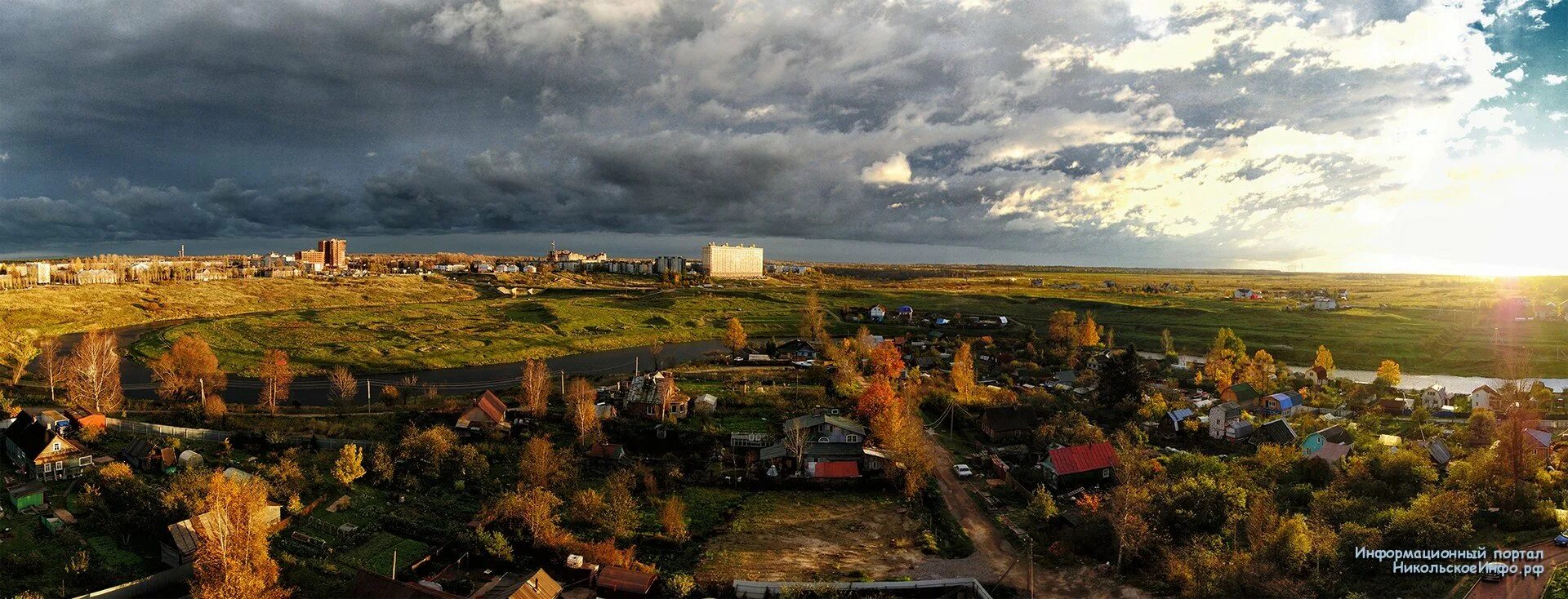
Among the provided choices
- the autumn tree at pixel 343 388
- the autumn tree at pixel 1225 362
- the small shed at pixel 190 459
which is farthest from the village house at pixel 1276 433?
the autumn tree at pixel 343 388

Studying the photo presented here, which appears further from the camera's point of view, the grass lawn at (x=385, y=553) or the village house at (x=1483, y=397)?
the village house at (x=1483, y=397)

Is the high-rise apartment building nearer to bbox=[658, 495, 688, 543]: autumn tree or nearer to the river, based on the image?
the river

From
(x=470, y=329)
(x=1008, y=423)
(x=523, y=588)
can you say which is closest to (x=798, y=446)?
(x=1008, y=423)

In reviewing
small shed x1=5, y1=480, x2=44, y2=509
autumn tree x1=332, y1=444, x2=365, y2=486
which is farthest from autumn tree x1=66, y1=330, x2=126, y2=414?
autumn tree x1=332, y1=444, x2=365, y2=486

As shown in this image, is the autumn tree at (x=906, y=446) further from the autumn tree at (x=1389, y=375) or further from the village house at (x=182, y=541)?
the autumn tree at (x=1389, y=375)

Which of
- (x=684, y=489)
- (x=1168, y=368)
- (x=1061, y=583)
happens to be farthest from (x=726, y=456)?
(x=1168, y=368)
